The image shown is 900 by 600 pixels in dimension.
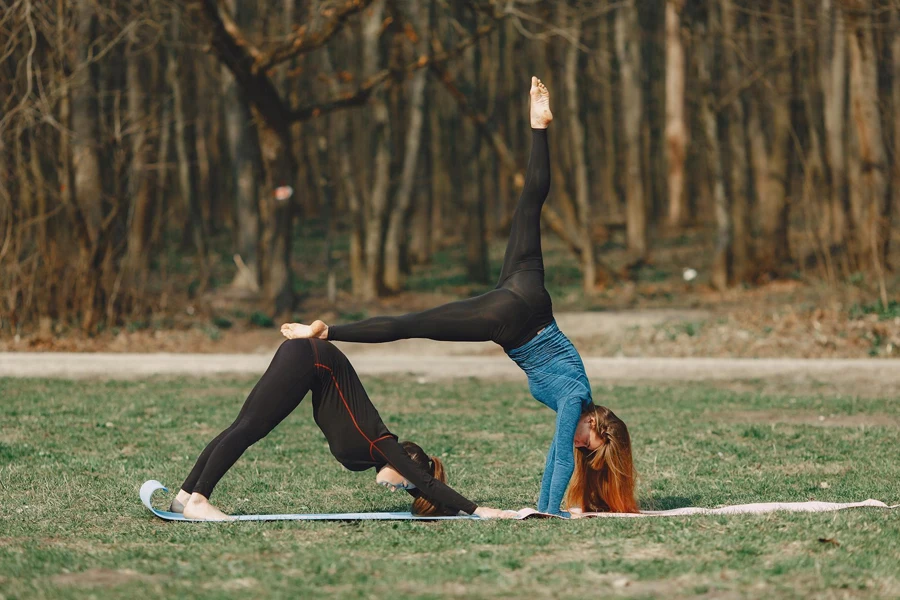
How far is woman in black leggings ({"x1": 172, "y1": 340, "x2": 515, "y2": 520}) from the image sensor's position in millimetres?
6527

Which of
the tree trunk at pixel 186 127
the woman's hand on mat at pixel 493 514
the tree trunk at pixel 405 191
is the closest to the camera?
the woman's hand on mat at pixel 493 514

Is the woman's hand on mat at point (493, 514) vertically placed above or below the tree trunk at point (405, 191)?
below

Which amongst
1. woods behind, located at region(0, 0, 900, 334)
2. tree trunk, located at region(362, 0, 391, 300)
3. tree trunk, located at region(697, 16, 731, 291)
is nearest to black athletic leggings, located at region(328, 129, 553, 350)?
woods behind, located at region(0, 0, 900, 334)

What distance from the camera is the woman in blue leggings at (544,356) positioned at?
22.2 feet

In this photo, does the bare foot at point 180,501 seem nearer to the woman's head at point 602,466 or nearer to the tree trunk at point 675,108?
the woman's head at point 602,466

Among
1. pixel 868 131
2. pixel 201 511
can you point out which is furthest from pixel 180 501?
pixel 868 131

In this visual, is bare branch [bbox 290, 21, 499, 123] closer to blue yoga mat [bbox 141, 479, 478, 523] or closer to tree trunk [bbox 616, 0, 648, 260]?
tree trunk [bbox 616, 0, 648, 260]

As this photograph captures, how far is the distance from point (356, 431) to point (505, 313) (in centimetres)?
108

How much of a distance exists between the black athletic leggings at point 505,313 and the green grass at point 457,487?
107 cm

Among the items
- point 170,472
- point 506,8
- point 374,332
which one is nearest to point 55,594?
point 374,332

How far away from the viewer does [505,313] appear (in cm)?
689

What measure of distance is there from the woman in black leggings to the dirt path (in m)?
7.99

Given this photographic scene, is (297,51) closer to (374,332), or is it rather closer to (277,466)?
(277,466)

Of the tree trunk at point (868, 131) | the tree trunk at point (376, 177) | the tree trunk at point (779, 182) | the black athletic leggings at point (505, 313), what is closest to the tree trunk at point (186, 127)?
the tree trunk at point (376, 177)
